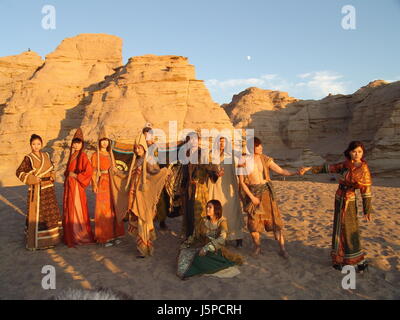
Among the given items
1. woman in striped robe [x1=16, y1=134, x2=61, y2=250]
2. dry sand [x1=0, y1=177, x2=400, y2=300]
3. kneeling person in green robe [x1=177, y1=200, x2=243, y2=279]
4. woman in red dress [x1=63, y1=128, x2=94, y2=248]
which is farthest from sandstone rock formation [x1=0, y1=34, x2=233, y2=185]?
kneeling person in green robe [x1=177, y1=200, x2=243, y2=279]

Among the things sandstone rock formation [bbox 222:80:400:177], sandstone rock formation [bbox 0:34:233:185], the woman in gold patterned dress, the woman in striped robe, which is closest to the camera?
the woman in gold patterned dress

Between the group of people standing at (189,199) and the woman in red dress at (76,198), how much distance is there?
1 cm

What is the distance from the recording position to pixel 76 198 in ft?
15.1

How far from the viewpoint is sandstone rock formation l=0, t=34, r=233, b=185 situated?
19328 millimetres

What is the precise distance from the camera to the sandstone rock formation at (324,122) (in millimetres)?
19859

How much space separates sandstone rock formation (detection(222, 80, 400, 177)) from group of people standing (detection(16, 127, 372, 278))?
18.0m

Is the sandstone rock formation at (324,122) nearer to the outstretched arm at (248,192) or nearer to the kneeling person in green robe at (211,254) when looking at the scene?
the outstretched arm at (248,192)

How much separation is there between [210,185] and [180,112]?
636 inches

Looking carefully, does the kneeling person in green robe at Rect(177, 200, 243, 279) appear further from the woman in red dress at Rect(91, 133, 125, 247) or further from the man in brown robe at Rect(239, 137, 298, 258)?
the woman in red dress at Rect(91, 133, 125, 247)

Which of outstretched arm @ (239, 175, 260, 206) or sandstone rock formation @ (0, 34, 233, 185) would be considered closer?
outstretched arm @ (239, 175, 260, 206)

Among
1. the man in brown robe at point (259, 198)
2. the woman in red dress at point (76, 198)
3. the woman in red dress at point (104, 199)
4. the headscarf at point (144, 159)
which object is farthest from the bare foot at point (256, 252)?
the woman in red dress at point (76, 198)

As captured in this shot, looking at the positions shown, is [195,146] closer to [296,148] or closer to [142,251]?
[142,251]

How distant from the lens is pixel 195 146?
426 centimetres

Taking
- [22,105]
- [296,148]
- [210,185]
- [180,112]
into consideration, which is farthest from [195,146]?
[296,148]
